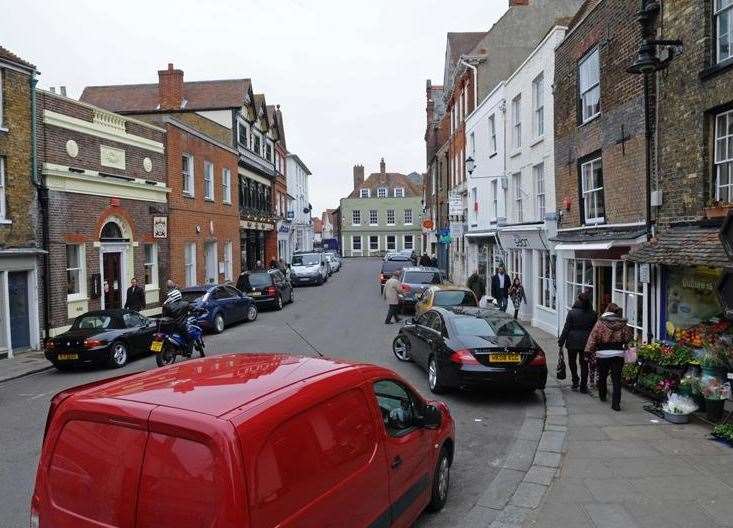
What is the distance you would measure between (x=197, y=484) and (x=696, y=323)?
31.6 feet

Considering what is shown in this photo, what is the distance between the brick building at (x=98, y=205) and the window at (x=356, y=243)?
56132 millimetres

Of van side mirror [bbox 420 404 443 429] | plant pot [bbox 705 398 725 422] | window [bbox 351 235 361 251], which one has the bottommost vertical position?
plant pot [bbox 705 398 725 422]

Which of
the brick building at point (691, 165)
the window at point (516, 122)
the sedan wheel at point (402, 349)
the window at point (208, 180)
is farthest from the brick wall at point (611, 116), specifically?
the window at point (208, 180)

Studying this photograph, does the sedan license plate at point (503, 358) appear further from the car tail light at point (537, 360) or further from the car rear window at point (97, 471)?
the car rear window at point (97, 471)

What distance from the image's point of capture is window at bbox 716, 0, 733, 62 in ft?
28.9

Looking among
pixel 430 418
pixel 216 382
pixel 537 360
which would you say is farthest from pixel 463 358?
pixel 216 382

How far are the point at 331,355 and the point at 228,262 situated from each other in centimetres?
1830

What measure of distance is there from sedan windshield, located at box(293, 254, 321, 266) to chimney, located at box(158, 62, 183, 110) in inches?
480

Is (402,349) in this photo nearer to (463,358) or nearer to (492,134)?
(463,358)

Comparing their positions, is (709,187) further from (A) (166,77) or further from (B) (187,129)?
(A) (166,77)

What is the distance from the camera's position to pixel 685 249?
884 centimetres

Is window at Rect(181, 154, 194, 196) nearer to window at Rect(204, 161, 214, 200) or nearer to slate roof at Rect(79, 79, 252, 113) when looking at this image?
window at Rect(204, 161, 214, 200)

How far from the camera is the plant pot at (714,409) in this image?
305 inches

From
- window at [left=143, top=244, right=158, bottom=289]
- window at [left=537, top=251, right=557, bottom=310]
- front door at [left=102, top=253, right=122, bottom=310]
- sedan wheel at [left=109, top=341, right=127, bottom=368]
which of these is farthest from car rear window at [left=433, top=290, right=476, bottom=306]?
window at [left=143, top=244, right=158, bottom=289]
